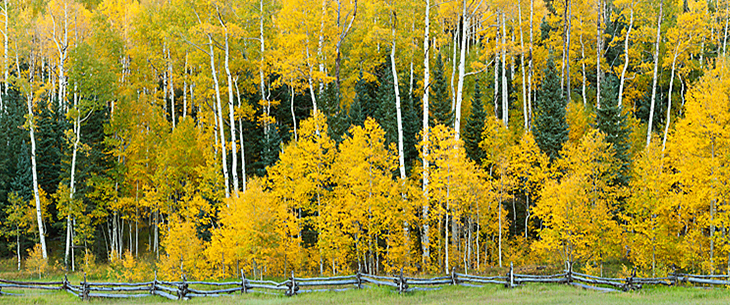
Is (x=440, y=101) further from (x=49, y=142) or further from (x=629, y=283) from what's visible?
(x=49, y=142)

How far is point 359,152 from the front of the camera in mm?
29297

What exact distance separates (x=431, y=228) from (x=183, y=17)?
61.8 feet

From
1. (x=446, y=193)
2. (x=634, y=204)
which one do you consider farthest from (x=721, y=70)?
(x=446, y=193)

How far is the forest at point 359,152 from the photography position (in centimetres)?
2880

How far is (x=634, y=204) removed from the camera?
30.3m

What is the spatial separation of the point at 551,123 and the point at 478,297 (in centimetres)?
1945

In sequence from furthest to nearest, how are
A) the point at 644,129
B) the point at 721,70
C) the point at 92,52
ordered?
the point at 644,129, the point at 92,52, the point at 721,70

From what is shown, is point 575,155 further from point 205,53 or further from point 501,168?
point 205,53

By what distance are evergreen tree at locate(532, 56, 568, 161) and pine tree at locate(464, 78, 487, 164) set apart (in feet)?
11.7

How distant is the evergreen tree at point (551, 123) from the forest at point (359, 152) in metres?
0.13

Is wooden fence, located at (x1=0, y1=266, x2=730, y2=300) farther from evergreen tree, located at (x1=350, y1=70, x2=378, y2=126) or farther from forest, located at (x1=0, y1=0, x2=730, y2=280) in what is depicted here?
evergreen tree, located at (x1=350, y1=70, x2=378, y2=126)

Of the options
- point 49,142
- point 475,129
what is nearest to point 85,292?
point 49,142

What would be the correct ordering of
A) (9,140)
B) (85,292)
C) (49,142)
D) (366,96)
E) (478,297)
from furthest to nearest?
(9,140), (49,142), (366,96), (85,292), (478,297)

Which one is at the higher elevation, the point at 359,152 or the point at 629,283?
the point at 359,152
